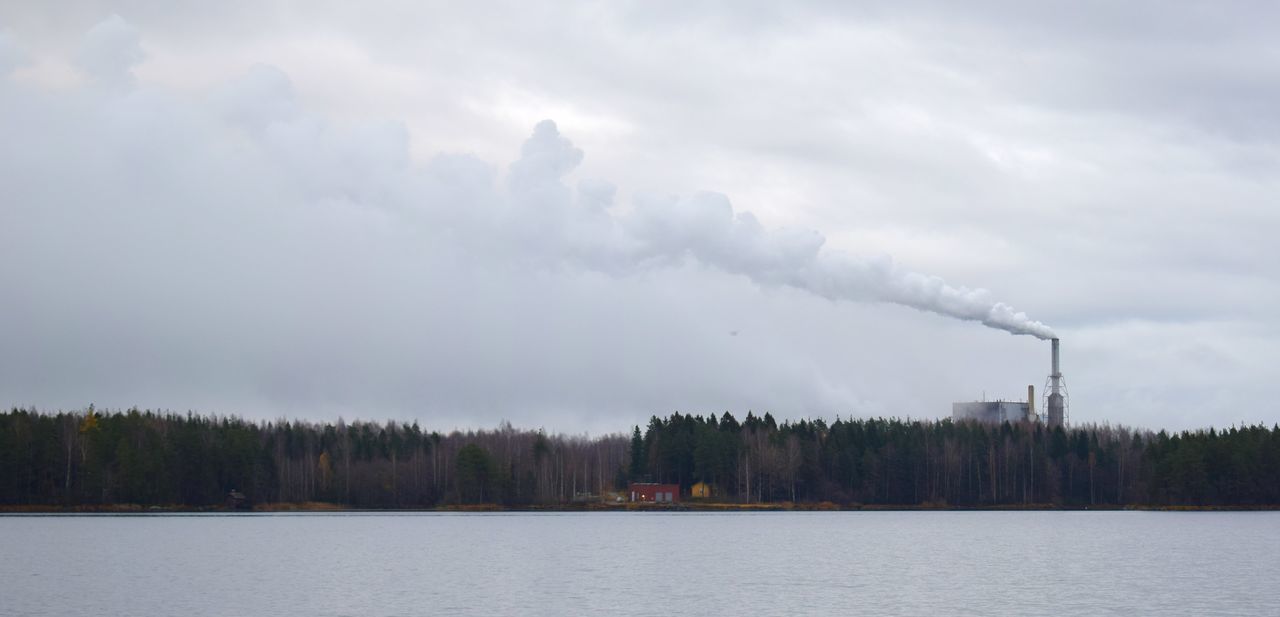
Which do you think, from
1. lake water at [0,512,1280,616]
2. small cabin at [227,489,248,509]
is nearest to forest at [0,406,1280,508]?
small cabin at [227,489,248,509]

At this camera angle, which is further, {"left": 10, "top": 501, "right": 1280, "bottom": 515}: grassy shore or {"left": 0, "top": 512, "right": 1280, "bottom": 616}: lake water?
{"left": 10, "top": 501, "right": 1280, "bottom": 515}: grassy shore

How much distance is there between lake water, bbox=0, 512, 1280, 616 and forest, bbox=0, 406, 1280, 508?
27.2 m

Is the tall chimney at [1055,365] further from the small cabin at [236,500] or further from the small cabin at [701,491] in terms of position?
the small cabin at [236,500]

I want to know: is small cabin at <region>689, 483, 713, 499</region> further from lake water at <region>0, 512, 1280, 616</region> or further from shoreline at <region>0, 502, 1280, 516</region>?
lake water at <region>0, 512, 1280, 616</region>

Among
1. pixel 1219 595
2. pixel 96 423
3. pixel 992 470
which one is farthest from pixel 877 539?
pixel 96 423

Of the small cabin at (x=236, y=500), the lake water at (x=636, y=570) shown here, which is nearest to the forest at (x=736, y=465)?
the small cabin at (x=236, y=500)

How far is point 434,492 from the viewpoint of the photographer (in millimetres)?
152250

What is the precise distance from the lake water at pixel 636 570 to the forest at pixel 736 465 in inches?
1069

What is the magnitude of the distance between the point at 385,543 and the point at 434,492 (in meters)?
68.4

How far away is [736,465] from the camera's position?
488 feet

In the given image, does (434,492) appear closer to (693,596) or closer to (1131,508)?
(1131,508)

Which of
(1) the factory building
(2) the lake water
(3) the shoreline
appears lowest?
(3) the shoreline

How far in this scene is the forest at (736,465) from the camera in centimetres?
13425

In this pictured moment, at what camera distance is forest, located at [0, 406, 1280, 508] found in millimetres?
134250
